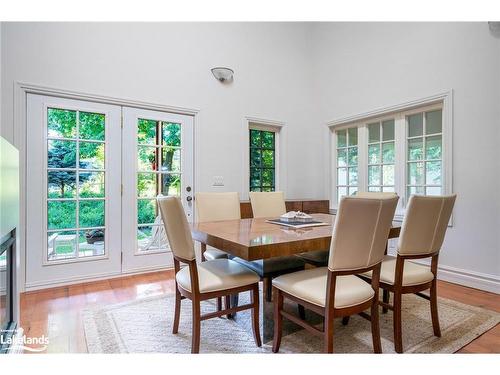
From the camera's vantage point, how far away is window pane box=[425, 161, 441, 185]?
3266mm

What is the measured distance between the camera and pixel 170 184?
141 inches

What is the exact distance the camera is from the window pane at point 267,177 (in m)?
4.38

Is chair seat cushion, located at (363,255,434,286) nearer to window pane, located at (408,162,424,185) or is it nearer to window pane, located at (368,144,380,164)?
window pane, located at (408,162,424,185)

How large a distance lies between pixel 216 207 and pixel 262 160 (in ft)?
5.70

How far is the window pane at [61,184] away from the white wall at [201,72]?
1.66 ft

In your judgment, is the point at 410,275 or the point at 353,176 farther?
the point at 353,176

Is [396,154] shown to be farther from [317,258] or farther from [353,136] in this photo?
[317,258]

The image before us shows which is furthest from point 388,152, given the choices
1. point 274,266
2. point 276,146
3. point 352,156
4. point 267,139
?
point 274,266

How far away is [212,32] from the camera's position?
3846mm

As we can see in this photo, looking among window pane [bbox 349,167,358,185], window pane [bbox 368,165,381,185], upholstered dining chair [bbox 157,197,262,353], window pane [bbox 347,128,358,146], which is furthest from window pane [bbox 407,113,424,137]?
upholstered dining chair [bbox 157,197,262,353]

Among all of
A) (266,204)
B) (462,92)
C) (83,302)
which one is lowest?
(83,302)
